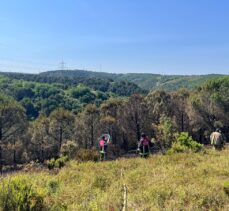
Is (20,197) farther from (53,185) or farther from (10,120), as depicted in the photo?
(10,120)

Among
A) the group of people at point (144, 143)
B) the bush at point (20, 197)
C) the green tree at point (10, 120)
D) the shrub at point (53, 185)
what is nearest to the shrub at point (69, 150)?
the group of people at point (144, 143)

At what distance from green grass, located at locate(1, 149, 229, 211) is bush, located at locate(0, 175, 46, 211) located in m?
0.27

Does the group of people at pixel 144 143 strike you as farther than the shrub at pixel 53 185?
Yes

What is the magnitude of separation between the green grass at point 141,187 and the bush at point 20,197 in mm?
268

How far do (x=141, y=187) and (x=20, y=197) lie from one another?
3.35 m

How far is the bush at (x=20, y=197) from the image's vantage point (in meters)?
5.60

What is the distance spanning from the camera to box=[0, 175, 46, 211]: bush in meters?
5.60

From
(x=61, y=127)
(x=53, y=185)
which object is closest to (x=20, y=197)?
(x=53, y=185)

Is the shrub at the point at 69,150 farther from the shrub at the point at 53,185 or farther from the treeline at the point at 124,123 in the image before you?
the treeline at the point at 124,123

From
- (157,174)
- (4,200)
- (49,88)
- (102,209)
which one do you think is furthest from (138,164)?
(49,88)

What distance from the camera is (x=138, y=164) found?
38.8ft

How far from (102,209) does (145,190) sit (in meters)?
1.73

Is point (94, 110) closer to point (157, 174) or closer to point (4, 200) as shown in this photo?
point (157, 174)

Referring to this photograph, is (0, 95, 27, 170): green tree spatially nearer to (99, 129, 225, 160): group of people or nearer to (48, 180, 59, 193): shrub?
(99, 129, 225, 160): group of people
